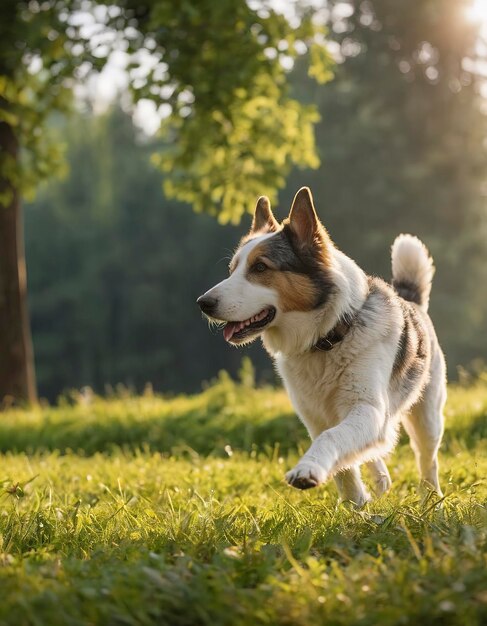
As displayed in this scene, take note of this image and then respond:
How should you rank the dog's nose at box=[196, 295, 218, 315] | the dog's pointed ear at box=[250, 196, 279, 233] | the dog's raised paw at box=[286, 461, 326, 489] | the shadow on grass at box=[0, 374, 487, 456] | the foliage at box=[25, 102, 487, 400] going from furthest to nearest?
the foliage at box=[25, 102, 487, 400] < the shadow on grass at box=[0, 374, 487, 456] < the dog's pointed ear at box=[250, 196, 279, 233] < the dog's nose at box=[196, 295, 218, 315] < the dog's raised paw at box=[286, 461, 326, 489]

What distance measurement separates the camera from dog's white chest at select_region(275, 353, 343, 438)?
4918 millimetres

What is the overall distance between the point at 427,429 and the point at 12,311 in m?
8.03

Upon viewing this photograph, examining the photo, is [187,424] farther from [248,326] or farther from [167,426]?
[248,326]

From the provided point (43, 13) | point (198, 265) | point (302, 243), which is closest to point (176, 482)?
point (302, 243)

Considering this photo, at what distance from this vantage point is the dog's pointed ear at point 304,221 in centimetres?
491

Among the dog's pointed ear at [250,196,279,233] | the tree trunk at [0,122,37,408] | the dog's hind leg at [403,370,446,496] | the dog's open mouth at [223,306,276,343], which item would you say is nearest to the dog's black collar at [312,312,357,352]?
the dog's open mouth at [223,306,276,343]

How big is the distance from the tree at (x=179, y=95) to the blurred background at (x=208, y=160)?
3 cm

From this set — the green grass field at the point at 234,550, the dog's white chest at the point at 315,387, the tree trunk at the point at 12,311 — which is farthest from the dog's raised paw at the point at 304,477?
the tree trunk at the point at 12,311

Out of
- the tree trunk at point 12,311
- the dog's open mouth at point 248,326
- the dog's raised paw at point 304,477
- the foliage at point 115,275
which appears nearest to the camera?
the dog's raised paw at point 304,477

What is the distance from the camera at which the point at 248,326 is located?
16.1 feet

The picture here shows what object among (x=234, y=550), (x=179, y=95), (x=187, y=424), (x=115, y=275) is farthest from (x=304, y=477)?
(x=115, y=275)

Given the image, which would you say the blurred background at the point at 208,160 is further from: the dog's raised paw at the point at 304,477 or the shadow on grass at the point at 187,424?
the dog's raised paw at the point at 304,477

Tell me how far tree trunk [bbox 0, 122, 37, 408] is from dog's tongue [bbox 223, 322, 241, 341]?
8021 millimetres

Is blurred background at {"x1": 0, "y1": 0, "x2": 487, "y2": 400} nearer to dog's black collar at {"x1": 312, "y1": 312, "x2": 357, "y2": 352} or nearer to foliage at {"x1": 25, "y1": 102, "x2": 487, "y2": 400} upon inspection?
foliage at {"x1": 25, "y1": 102, "x2": 487, "y2": 400}
